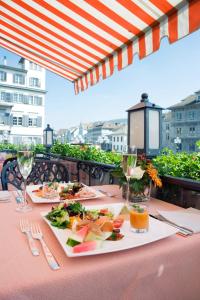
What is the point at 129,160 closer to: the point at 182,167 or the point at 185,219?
the point at 185,219

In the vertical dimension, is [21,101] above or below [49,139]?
above

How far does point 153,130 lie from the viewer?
2.02 metres

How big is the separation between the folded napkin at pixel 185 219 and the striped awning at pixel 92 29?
51.5 inches

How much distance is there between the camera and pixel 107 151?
4.31 metres

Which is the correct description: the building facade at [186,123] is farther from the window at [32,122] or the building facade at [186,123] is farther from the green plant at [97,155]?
the green plant at [97,155]

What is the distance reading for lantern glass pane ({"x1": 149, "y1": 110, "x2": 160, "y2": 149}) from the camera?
2.00m

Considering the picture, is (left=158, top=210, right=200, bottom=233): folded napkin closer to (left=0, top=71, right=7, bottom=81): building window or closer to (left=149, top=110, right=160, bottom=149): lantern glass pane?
(left=149, top=110, right=160, bottom=149): lantern glass pane

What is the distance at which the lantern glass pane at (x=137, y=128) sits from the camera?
204 centimetres

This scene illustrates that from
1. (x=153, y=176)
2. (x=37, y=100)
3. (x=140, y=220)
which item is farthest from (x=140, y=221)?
(x=37, y=100)

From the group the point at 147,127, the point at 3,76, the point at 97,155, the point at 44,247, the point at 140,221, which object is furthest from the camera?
the point at 3,76

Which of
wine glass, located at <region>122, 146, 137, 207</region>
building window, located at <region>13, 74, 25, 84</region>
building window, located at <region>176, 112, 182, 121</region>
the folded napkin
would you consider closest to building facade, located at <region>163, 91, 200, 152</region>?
building window, located at <region>176, 112, 182, 121</region>

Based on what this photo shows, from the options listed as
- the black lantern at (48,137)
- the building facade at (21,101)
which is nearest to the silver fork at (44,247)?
the black lantern at (48,137)

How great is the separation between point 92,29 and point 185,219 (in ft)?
7.96

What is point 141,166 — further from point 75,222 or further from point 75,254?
point 75,254
